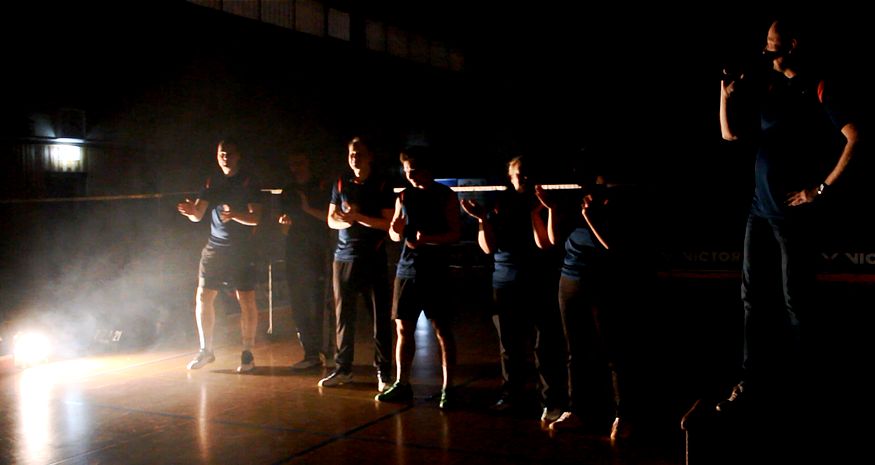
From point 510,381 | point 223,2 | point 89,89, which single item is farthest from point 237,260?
point 223,2

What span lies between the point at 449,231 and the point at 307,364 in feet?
7.37

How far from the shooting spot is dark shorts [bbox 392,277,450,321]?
17.8ft

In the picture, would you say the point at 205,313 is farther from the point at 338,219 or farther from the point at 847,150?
the point at 847,150

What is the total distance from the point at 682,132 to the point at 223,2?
8.62 m

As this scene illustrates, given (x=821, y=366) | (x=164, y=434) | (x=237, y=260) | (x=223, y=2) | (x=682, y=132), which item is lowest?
(x=164, y=434)

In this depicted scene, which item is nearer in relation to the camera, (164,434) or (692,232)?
(164,434)

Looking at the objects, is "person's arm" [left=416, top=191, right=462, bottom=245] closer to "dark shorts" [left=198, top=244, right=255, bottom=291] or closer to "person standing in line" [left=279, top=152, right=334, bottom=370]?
"person standing in line" [left=279, top=152, right=334, bottom=370]

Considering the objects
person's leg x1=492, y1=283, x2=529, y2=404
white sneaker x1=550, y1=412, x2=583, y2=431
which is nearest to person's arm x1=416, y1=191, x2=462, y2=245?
person's leg x1=492, y1=283, x2=529, y2=404

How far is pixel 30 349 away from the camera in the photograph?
7148 mm

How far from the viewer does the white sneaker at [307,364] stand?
684 centimetres

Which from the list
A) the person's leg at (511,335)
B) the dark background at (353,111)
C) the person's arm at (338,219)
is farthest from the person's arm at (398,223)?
the dark background at (353,111)

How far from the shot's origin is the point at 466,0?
707 inches

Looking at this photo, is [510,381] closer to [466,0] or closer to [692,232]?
[692,232]

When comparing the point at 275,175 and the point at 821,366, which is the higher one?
the point at 275,175
